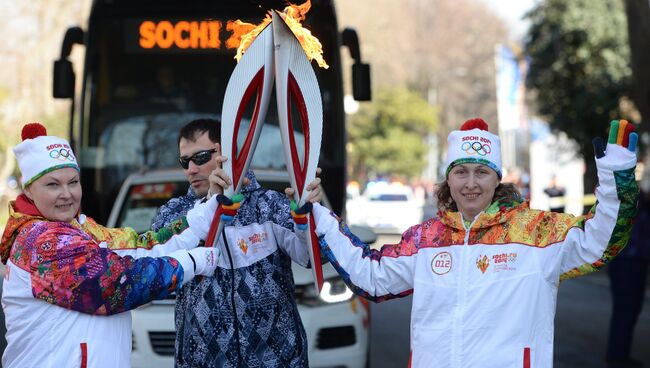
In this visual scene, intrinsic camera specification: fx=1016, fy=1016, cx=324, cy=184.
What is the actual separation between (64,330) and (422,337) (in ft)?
3.78

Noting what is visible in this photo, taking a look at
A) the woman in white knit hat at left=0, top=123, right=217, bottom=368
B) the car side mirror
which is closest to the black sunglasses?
the woman in white knit hat at left=0, top=123, right=217, bottom=368

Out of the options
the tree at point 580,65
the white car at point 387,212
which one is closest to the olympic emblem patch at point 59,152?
the tree at point 580,65

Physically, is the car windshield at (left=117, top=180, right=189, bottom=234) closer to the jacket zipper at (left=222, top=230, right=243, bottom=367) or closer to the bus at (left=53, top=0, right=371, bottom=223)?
the bus at (left=53, top=0, right=371, bottom=223)

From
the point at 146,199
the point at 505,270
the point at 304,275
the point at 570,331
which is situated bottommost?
the point at 570,331

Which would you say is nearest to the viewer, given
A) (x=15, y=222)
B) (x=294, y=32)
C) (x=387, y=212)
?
(x=15, y=222)

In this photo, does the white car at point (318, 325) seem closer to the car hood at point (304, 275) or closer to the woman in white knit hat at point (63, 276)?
the car hood at point (304, 275)

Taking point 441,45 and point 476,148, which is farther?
point 441,45

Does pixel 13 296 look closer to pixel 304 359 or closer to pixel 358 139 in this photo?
pixel 304 359

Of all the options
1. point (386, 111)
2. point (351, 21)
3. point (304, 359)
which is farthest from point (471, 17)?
point (304, 359)

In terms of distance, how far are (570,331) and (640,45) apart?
175 inches

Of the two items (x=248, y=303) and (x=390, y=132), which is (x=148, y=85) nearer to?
(x=248, y=303)

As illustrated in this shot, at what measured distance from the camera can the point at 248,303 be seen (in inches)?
138

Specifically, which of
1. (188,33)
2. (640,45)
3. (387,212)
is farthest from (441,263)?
(387,212)

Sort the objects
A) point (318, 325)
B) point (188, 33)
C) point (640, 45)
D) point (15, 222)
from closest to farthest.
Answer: point (15, 222) → point (318, 325) → point (188, 33) → point (640, 45)
